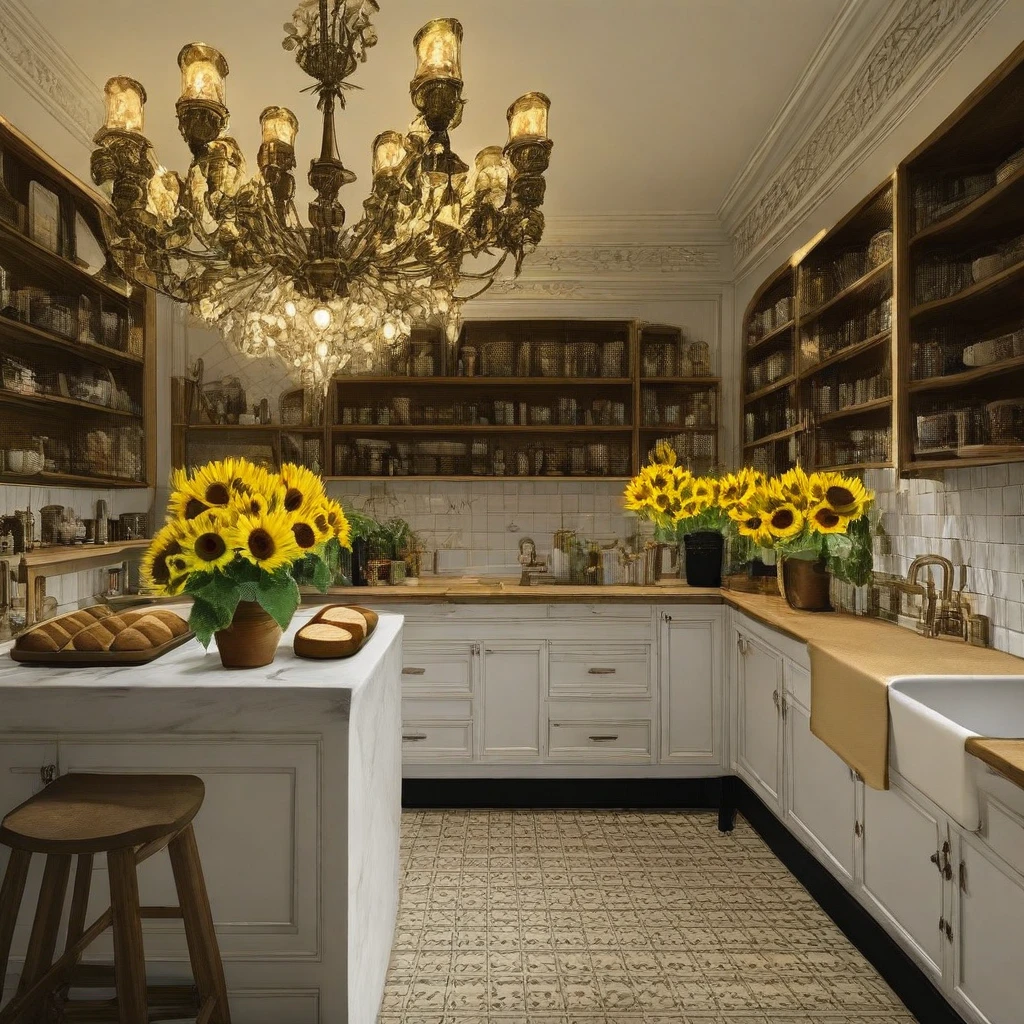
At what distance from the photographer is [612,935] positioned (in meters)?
2.66

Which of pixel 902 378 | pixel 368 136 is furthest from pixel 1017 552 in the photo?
pixel 368 136

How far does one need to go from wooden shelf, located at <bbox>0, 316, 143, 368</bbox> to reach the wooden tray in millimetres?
1761

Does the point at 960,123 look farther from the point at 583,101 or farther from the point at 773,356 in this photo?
the point at 773,356

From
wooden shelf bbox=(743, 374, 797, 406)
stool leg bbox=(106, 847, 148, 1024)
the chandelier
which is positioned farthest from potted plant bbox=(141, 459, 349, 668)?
wooden shelf bbox=(743, 374, 797, 406)

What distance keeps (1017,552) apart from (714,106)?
2409 millimetres

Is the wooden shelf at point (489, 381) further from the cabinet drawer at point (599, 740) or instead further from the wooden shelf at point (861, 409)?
the cabinet drawer at point (599, 740)

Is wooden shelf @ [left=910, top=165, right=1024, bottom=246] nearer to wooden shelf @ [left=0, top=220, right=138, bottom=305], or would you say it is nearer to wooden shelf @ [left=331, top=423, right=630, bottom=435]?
wooden shelf @ [left=331, top=423, right=630, bottom=435]

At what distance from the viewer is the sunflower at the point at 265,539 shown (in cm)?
167

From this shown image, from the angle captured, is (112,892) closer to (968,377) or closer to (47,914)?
(47,914)

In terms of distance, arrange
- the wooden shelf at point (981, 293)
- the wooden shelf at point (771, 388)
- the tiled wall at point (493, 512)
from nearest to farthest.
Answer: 1. the wooden shelf at point (981, 293)
2. the wooden shelf at point (771, 388)
3. the tiled wall at point (493, 512)

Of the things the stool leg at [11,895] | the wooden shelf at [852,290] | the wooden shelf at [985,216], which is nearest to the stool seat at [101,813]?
the stool leg at [11,895]

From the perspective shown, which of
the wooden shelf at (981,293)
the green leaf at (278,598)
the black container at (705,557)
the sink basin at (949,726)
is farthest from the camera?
the black container at (705,557)

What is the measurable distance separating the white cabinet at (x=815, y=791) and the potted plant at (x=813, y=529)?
1.58 ft

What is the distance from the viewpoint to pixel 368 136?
13.1 ft
